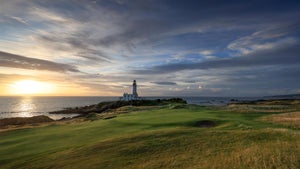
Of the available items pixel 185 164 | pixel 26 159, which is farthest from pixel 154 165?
pixel 26 159

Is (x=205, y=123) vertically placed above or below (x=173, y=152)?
above

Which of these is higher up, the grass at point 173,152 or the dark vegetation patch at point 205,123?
the dark vegetation patch at point 205,123

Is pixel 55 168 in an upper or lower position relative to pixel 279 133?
lower

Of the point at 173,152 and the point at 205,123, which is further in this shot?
the point at 205,123

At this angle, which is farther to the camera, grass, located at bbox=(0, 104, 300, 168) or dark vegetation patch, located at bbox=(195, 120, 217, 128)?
dark vegetation patch, located at bbox=(195, 120, 217, 128)

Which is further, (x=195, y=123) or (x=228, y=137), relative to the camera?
(x=195, y=123)

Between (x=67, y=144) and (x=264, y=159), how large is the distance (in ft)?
49.2

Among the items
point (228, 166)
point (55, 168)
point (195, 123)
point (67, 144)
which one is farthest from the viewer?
point (195, 123)

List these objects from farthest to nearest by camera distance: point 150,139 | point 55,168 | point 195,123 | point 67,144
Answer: point 195,123 → point 67,144 → point 150,139 → point 55,168

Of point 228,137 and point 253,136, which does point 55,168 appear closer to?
point 228,137

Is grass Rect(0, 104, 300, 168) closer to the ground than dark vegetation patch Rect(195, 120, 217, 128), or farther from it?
closer to the ground

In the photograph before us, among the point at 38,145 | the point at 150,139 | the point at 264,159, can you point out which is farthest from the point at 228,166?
the point at 38,145

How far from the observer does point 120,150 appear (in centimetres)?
1595

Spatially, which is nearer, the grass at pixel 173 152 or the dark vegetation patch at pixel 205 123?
the grass at pixel 173 152
